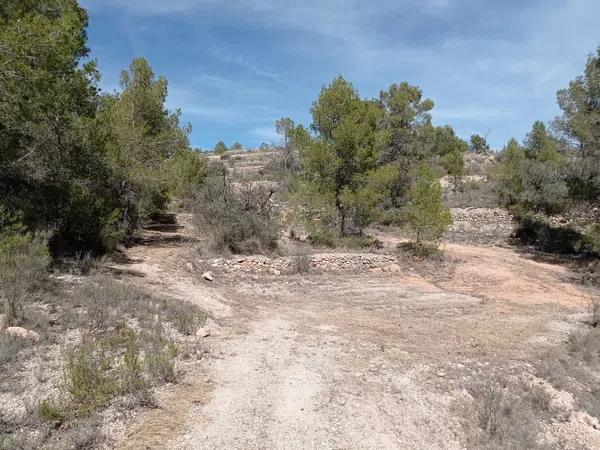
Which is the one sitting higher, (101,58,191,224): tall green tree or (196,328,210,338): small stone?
(101,58,191,224): tall green tree

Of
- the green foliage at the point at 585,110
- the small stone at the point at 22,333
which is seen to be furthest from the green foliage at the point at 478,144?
the small stone at the point at 22,333

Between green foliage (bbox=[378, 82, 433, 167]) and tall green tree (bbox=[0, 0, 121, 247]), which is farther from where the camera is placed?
green foliage (bbox=[378, 82, 433, 167])

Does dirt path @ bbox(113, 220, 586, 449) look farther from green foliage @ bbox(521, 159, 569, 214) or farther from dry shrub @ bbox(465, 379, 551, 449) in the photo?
green foliage @ bbox(521, 159, 569, 214)

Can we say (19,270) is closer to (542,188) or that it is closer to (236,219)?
(236,219)

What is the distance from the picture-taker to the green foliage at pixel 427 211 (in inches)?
653

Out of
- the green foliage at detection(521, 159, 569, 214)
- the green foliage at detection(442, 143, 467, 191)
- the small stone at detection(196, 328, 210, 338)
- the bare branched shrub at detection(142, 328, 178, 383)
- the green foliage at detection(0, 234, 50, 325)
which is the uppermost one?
the green foliage at detection(442, 143, 467, 191)

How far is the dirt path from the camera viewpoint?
474cm

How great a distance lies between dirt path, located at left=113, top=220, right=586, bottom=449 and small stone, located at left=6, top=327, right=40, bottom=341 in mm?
2443

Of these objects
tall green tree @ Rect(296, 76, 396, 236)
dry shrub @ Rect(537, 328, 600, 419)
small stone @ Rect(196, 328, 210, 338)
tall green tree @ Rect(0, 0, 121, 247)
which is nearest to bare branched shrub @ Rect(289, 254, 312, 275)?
tall green tree @ Rect(296, 76, 396, 236)

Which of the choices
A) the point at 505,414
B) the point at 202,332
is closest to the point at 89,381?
the point at 202,332

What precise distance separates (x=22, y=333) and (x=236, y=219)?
30.6 ft

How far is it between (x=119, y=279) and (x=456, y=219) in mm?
23005

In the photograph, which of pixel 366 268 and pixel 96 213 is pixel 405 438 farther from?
pixel 96 213

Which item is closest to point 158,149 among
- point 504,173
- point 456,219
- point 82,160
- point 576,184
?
point 82,160
